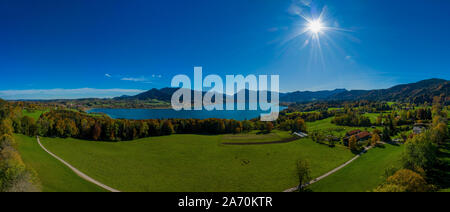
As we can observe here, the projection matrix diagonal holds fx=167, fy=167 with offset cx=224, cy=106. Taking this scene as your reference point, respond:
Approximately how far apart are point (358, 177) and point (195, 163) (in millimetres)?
29538

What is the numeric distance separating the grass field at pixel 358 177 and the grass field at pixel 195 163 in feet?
8.75

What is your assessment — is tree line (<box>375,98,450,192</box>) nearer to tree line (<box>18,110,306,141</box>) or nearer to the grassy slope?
the grassy slope

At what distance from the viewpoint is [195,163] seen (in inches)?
1361

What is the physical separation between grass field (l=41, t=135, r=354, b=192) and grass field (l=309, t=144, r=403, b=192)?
267 centimetres

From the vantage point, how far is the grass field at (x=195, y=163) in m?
25.7

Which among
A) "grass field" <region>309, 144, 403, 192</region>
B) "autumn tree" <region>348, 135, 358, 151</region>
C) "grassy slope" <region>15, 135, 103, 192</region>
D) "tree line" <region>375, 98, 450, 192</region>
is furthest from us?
"autumn tree" <region>348, 135, 358, 151</region>

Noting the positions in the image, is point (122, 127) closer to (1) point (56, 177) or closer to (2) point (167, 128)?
(2) point (167, 128)

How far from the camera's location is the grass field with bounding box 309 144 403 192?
2528 cm

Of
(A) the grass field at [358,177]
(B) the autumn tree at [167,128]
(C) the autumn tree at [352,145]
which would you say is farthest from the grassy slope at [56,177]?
(C) the autumn tree at [352,145]

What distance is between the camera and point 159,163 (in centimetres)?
3412

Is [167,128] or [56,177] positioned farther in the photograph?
[167,128]

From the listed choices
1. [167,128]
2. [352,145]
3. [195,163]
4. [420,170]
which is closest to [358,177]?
[420,170]

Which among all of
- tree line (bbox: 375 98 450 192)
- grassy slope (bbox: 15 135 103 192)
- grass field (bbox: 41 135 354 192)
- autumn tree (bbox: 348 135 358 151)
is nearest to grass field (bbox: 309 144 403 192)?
tree line (bbox: 375 98 450 192)

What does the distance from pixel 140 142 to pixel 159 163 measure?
74.7 ft
